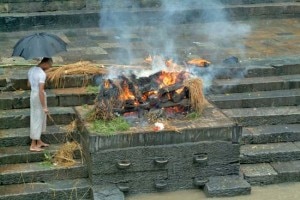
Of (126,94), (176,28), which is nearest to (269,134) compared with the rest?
(126,94)

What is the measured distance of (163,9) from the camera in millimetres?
16219

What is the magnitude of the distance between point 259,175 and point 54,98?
12.3 ft

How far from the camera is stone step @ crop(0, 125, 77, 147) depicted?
30.7ft

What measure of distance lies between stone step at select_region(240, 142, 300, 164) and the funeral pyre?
3.61ft

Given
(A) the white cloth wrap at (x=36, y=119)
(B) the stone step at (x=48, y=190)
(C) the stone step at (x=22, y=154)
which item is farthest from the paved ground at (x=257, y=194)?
(A) the white cloth wrap at (x=36, y=119)

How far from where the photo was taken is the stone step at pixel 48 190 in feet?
28.0

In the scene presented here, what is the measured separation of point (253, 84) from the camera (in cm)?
1125

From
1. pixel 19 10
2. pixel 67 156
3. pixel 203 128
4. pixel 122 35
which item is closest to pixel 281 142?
pixel 203 128

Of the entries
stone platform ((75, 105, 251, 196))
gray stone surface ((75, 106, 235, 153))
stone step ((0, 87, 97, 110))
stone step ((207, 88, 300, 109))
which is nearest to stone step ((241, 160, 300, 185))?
stone platform ((75, 105, 251, 196))

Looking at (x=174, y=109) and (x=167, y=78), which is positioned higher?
(x=167, y=78)

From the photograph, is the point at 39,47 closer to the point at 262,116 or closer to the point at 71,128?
the point at 71,128

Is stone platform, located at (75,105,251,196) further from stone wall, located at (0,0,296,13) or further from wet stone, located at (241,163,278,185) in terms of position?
stone wall, located at (0,0,296,13)

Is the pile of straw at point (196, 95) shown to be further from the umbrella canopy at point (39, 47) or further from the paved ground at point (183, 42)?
the paved ground at point (183, 42)

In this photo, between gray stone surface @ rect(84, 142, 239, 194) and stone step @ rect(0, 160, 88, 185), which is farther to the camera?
stone step @ rect(0, 160, 88, 185)
